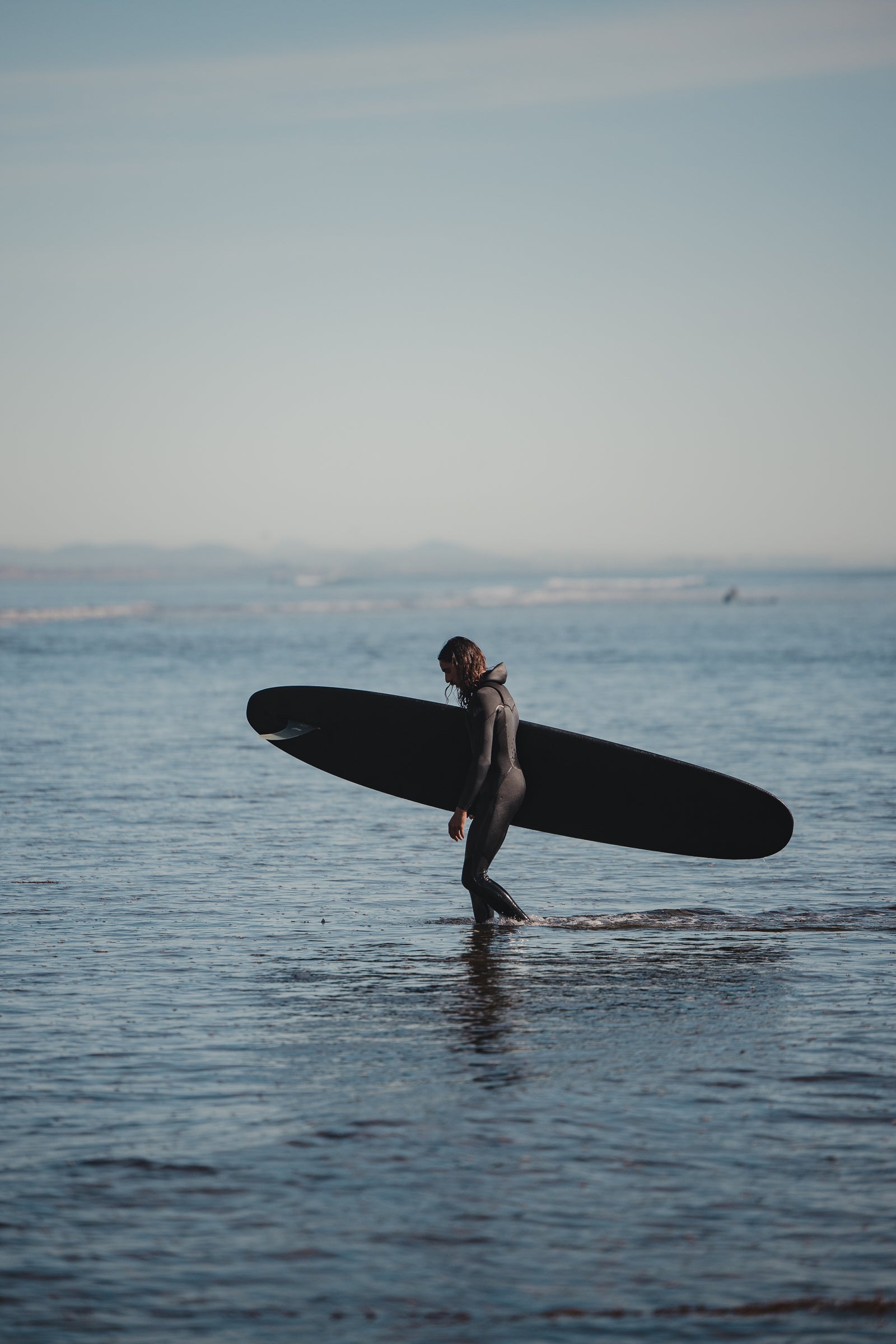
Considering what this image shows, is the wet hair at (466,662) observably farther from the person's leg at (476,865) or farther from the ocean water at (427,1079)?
the ocean water at (427,1079)

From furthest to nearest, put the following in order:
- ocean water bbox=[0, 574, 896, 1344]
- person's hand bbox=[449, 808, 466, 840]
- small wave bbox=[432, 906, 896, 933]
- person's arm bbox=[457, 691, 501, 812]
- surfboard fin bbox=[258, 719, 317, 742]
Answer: surfboard fin bbox=[258, 719, 317, 742]
small wave bbox=[432, 906, 896, 933]
person's arm bbox=[457, 691, 501, 812]
person's hand bbox=[449, 808, 466, 840]
ocean water bbox=[0, 574, 896, 1344]

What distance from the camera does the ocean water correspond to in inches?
162

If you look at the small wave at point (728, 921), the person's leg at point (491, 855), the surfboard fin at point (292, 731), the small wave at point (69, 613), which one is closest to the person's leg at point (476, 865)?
the person's leg at point (491, 855)

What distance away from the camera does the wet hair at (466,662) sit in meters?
8.67

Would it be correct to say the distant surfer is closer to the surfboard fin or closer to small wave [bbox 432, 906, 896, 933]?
small wave [bbox 432, 906, 896, 933]

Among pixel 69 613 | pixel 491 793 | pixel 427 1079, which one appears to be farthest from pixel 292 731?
pixel 69 613

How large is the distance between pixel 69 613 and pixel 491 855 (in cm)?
6188

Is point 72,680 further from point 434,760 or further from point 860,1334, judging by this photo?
point 860,1334

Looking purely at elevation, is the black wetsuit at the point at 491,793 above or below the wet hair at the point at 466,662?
below

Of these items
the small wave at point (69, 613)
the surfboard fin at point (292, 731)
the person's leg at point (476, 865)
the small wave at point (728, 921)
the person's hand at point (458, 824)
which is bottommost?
the small wave at point (728, 921)

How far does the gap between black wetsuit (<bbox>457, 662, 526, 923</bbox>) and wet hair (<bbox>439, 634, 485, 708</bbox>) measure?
0.06 meters

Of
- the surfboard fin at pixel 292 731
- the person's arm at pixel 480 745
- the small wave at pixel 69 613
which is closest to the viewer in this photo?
the person's arm at pixel 480 745

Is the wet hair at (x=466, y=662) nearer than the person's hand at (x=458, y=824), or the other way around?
the person's hand at (x=458, y=824)

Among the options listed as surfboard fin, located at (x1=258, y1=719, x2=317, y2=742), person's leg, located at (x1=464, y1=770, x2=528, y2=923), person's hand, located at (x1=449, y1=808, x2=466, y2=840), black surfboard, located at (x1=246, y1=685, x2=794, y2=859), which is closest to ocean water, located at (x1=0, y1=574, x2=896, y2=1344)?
person's leg, located at (x1=464, y1=770, x2=528, y2=923)
